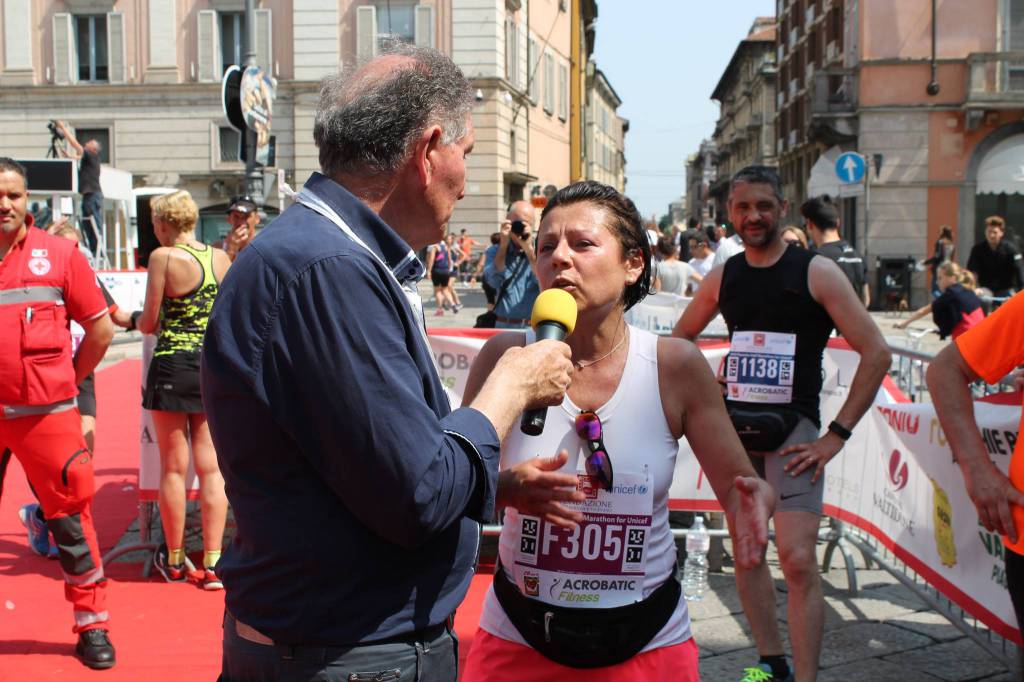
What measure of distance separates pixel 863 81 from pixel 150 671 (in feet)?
95.6

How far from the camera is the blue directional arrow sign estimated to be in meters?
17.6

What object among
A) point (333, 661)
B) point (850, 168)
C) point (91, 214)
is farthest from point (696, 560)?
point (91, 214)

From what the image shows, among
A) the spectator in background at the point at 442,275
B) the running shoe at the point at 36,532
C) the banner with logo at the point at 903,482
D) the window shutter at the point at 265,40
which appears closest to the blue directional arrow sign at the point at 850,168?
the spectator in background at the point at 442,275

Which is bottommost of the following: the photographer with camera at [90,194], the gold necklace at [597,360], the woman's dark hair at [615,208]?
the gold necklace at [597,360]

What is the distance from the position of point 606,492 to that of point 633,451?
120 millimetres

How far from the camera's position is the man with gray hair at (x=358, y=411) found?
5.89 ft

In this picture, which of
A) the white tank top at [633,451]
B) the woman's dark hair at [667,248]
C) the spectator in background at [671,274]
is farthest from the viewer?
the woman's dark hair at [667,248]

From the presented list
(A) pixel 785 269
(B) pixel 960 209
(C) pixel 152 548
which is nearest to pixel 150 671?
(C) pixel 152 548

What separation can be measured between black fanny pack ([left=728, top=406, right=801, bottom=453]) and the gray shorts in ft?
0.11

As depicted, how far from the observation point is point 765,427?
14.6ft

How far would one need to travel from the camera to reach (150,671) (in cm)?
488

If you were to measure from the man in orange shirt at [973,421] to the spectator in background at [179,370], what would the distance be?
373 centimetres

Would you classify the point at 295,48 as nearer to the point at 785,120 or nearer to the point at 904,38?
the point at 904,38

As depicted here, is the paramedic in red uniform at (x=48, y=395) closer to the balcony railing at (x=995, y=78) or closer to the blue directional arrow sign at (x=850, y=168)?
the blue directional arrow sign at (x=850, y=168)
